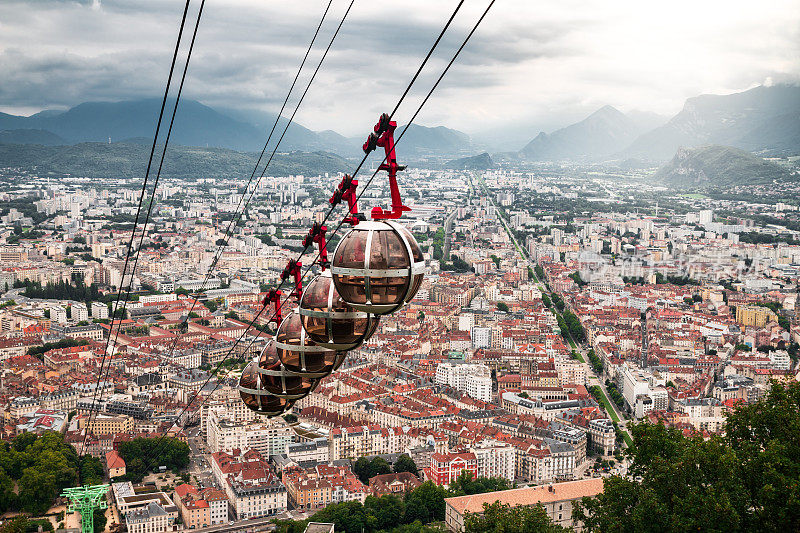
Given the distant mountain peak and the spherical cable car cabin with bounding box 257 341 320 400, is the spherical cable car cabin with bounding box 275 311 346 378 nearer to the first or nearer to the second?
the spherical cable car cabin with bounding box 257 341 320 400

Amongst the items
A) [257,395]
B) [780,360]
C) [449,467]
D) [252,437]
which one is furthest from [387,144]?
[780,360]

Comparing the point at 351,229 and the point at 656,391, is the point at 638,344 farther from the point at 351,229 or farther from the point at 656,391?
the point at 351,229

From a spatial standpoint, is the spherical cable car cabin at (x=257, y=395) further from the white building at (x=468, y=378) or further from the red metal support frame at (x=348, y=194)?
the white building at (x=468, y=378)

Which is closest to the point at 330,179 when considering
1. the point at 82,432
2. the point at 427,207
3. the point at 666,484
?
the point at 427,207

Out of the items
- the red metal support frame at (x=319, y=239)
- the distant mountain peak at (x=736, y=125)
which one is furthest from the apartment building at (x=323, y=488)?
the distant mountain peak at (x=736, y=125)

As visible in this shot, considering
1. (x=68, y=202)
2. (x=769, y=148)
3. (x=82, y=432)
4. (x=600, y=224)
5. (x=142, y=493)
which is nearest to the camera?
(x=142, y=493)

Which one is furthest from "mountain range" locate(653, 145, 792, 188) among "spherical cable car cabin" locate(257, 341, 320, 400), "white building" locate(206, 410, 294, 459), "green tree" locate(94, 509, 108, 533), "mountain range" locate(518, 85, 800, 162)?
"spherical cable car cabin" locate(257, 341, 320, 400)
